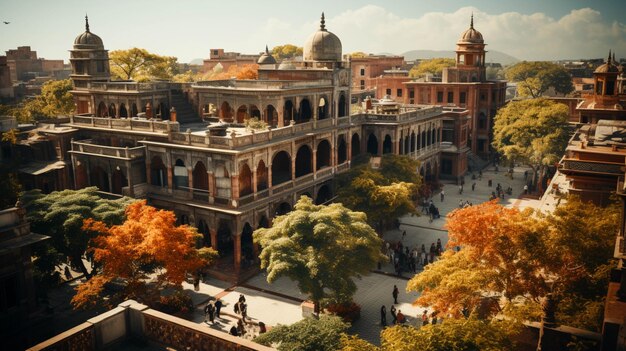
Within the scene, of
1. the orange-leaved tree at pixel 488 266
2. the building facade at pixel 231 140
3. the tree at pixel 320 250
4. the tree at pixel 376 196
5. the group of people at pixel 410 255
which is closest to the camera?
the orange-leaved tree at pixel 488 266

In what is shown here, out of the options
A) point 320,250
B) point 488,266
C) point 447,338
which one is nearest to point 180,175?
point 320,250

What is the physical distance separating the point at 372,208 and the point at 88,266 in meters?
20.7

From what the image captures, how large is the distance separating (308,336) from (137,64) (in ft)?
228

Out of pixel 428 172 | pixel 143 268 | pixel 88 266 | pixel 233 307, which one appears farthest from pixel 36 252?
pixel 428 172

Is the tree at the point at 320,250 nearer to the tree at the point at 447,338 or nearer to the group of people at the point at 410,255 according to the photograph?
the group of people at the point at 410,255

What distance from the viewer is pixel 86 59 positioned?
51781 millimetres

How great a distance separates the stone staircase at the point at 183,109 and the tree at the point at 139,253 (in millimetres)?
19455

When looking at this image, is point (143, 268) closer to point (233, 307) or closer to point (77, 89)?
point (233, 307)

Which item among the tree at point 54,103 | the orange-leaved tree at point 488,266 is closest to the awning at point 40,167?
the tree at point 54,103

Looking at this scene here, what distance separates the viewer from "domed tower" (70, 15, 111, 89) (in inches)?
2046

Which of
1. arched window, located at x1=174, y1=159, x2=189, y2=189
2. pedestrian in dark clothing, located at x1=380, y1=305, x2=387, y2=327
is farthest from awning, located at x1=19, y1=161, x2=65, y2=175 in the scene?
pedestrian in dark clothing, located at x1=380, y1=305, x2=387, y2=327

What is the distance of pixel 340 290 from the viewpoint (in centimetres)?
2662

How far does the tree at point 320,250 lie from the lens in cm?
2630

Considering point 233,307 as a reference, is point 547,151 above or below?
above
